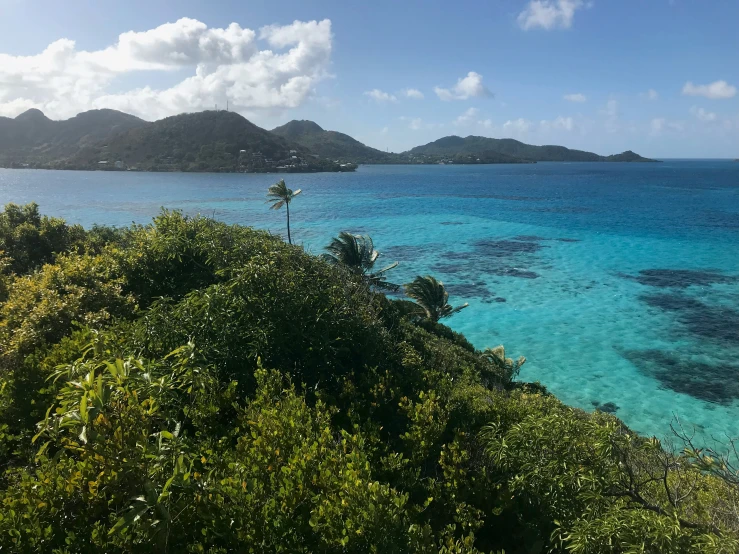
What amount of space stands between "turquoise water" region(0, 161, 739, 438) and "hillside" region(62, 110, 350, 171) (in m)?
56.6

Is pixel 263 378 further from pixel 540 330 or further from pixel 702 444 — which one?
pixel 540 330

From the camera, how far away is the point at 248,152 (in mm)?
153125

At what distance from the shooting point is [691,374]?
20359 mm

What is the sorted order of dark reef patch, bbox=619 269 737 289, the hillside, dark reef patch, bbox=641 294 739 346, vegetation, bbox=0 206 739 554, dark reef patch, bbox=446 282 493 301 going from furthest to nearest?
1. the hillside
2. dark reef patch, bbox=619 269 737 289
3. dark reef patch, bbox=446 282 493 301
4. dark reef patch, bbox=641 294 739 346
5. vegetation, bbox=0 206 739 554

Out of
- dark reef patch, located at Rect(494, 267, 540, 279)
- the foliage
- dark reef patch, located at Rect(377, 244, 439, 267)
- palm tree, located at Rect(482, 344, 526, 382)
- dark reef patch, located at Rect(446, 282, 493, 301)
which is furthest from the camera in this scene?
dark reef patch, located at Rect(377, 244, 439, 267)

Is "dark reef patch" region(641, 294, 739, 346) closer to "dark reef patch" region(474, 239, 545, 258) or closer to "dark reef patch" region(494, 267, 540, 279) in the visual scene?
"dark reef patch" region(494, 267, 540, 279)

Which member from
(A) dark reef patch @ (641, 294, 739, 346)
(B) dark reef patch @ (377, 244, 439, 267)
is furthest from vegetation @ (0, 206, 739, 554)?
(B) dark reef patch @ (377, 244, 439, 267)

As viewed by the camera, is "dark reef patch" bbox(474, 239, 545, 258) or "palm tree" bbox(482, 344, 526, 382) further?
"dark reef patch" bbox(474, 239, 545, 258)

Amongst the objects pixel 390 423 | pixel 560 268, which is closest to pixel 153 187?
pixel 560 268

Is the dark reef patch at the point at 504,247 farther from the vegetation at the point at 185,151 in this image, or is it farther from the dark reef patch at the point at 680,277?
the vegetation at the point at 185,151

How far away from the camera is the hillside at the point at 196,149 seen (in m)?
144

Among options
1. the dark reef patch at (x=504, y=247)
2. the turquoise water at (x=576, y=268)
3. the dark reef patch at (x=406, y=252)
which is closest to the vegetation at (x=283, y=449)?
the turquoise water at (x=576, y=268)

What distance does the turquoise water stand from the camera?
20078 mm

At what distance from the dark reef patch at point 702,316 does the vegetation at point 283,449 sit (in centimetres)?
2225
